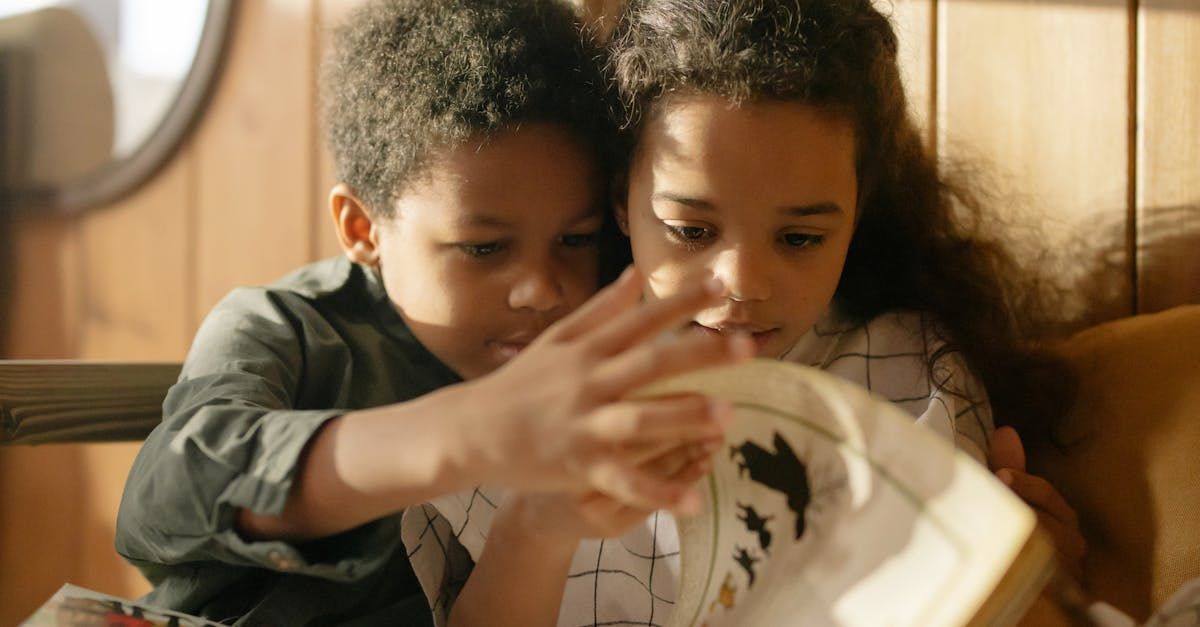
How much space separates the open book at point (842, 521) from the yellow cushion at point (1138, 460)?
289 mm

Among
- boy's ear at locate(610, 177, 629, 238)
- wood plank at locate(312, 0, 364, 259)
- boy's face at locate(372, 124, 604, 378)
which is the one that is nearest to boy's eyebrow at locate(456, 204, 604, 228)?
boy's face at locate(372, 124, 604, 378)

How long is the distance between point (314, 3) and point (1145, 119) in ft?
3.12

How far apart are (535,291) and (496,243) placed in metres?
0.05

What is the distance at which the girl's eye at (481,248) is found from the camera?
826mm

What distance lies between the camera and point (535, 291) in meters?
0.81

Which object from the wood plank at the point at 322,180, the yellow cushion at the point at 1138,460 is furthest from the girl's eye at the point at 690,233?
the wood plank at the point at 322,180

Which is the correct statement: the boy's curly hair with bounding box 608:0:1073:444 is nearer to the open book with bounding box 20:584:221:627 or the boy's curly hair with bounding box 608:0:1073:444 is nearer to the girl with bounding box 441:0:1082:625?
the girl with bounding box 441:0:1082:625

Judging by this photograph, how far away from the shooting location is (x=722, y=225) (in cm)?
76

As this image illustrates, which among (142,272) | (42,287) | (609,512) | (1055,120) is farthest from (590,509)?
(42,287)

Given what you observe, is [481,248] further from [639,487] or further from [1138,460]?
[1138,460]

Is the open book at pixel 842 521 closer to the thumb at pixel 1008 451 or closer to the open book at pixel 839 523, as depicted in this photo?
the open book at pixel 839 523

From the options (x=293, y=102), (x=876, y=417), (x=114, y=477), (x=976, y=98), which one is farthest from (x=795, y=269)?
(x=114, y=477)

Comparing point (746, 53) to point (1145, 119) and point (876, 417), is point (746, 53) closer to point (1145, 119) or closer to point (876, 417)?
point (876, 417)

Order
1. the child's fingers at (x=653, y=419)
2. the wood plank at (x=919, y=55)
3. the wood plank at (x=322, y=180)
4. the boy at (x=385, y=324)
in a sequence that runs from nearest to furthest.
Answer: the child's fingers at (x=653, y=419) → the boy at (x=385, y=324) → the wood plank at (x=919, y=55) → the wood plank at (x=322, y=180)
